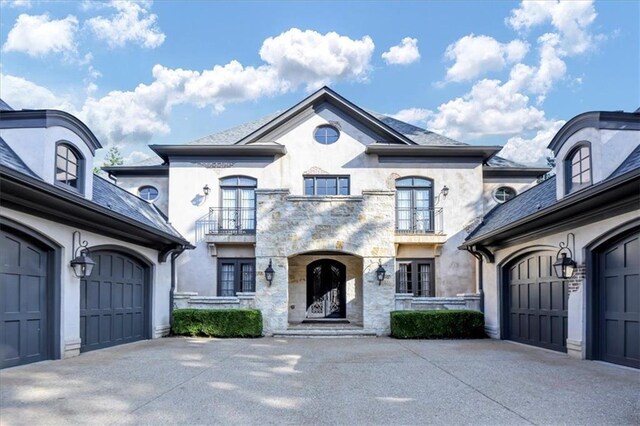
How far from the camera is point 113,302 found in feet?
36.4

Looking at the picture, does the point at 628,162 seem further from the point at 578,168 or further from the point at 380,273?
the point at 380,273

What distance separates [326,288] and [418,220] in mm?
3949

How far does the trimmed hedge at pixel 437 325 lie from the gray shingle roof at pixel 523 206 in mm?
2313

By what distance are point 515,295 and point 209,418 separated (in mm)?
9314

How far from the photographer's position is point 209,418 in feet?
16.4

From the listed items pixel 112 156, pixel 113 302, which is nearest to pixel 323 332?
pixel 113 302

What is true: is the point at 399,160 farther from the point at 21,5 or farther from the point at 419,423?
the point at 419,423

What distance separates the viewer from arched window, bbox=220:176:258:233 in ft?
55.3

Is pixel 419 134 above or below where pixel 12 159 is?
above

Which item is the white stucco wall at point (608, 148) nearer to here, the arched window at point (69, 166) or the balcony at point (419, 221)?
the balcony at point (419, 221)

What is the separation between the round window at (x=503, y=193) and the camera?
18047 millimetres

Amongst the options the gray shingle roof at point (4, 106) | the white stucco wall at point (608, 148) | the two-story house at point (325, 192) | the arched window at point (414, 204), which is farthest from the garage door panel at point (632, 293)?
the gray shingle roof at point (4, 106)

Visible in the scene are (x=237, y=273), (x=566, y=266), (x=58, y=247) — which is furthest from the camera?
(x=237, y=273)

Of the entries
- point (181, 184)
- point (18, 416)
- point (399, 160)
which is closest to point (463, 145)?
point (399, 160)
